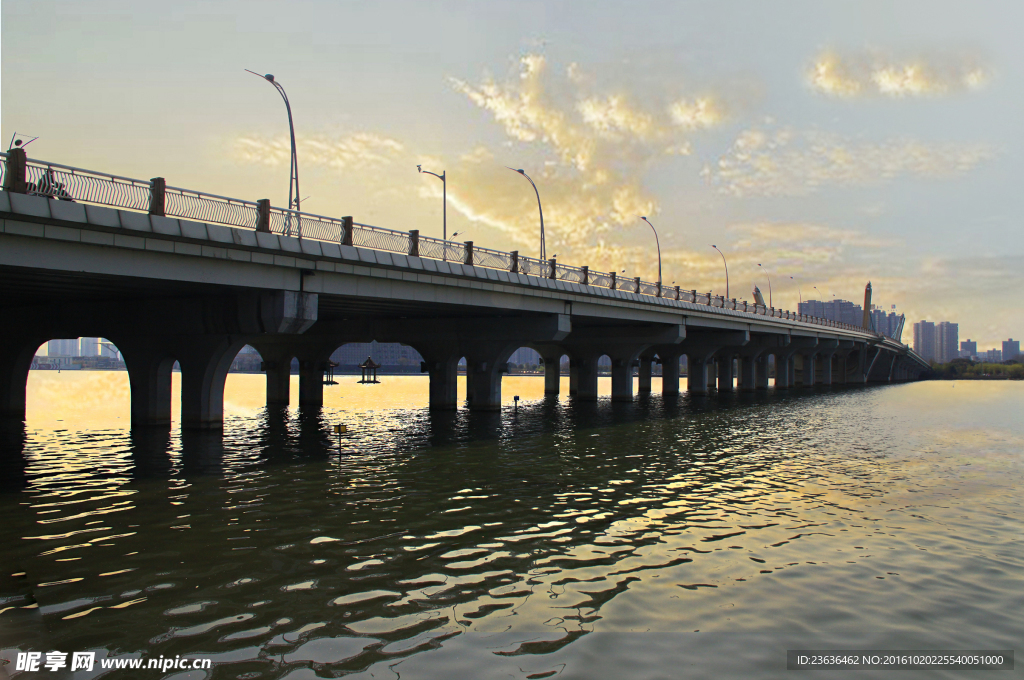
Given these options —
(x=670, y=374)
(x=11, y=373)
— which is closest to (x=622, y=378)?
(x=670, y=374)

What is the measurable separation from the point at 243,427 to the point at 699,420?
89.6 ft

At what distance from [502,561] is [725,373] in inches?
3132

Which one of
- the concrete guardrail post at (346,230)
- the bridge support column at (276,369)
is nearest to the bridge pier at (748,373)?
the bridge support column at (276,369)

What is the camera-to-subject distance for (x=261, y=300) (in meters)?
28.2

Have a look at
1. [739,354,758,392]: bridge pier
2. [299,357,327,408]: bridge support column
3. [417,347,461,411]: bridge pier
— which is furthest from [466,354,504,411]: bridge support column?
[739,354,758,392]: bridge pier

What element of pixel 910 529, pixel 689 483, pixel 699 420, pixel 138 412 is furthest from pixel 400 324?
pixel 910 529

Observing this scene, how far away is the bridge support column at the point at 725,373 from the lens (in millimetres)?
86750

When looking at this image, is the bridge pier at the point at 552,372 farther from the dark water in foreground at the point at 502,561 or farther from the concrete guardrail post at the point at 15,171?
the concrete guardrail post at the point at 15,171

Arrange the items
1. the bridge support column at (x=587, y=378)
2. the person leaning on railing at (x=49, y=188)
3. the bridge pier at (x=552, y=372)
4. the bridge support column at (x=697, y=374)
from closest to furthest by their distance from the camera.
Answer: the person leaning on railing at (x=49, y=188), the bridge support column at (x=587, y=378), the bridge support column at (x=697, y=374), the bridge pier at (x=552, y=372)

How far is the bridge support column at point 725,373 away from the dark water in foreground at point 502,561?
Answer: 6171 cm

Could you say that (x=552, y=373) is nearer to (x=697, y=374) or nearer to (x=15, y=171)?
(x=697, y=374)

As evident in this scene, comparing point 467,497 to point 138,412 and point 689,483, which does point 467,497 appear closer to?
point 689,483

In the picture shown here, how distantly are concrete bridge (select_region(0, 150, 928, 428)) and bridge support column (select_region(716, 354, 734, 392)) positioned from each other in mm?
21911

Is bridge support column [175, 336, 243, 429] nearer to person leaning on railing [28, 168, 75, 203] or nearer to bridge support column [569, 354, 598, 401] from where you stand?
person leaning on railing [28, 168, 75, 203]
